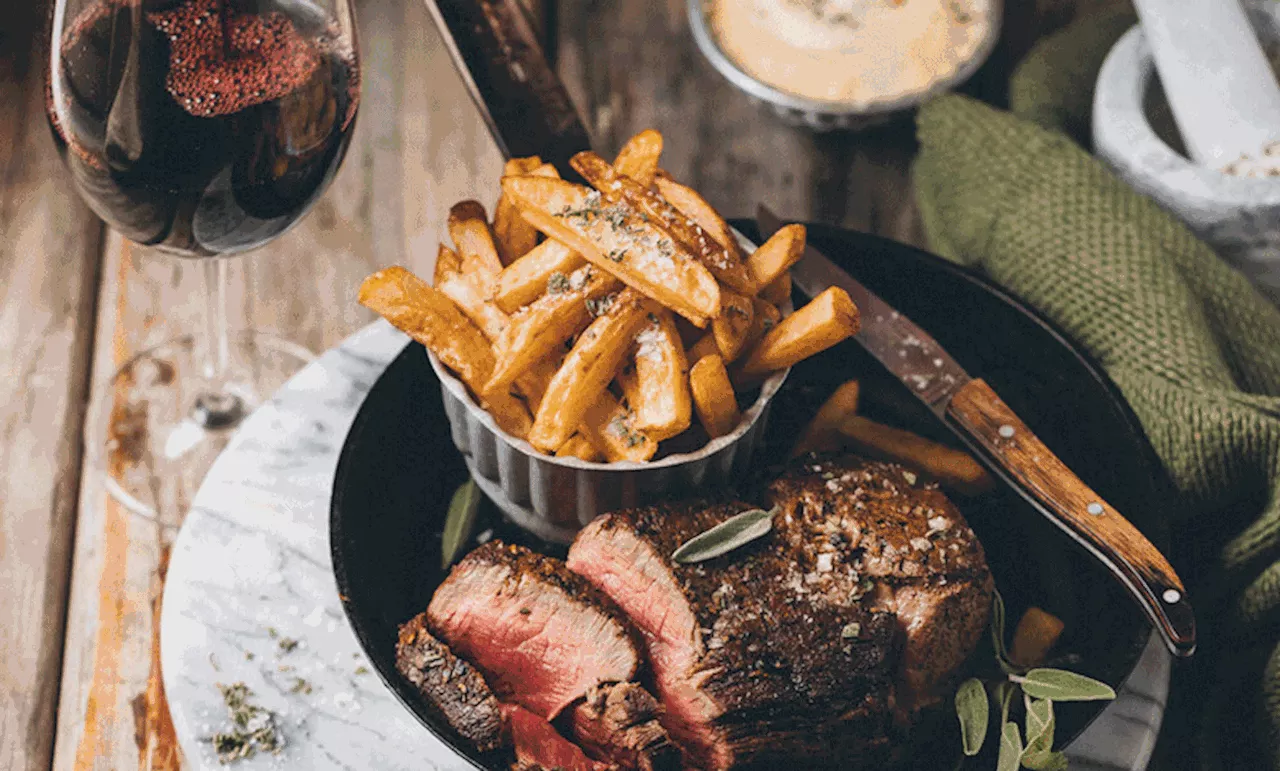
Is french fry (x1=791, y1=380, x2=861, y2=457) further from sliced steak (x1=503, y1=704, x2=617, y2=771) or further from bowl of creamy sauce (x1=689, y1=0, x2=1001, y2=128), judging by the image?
bowl of creamy sauce (x1=689, y1=0, x2=1001, y2=128)

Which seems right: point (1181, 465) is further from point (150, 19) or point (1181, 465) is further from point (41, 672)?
point (41, 672)

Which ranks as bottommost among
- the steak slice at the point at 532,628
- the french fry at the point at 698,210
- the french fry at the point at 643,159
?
the steak slice at the point at 532,628

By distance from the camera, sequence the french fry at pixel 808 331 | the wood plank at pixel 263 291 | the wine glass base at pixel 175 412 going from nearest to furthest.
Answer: the french fry at pixel 808 331 < the wood plank at pixel 263 291 < the wine glass base at pixel 175 412

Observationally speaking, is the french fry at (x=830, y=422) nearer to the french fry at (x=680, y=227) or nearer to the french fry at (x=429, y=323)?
the french fry at (x=680, y=227)

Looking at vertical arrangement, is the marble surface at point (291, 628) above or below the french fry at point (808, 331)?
below

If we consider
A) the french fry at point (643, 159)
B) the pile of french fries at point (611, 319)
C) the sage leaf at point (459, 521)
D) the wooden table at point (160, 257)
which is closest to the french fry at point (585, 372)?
the pile of french fries at point (611, 319)

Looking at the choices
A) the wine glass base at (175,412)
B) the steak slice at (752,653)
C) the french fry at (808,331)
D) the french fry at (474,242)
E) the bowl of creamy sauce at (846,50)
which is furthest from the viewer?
the bowl of creamy sauce at (846,50)

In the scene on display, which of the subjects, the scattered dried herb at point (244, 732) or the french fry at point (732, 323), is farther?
the scattered dried herb at point (244, 732)
